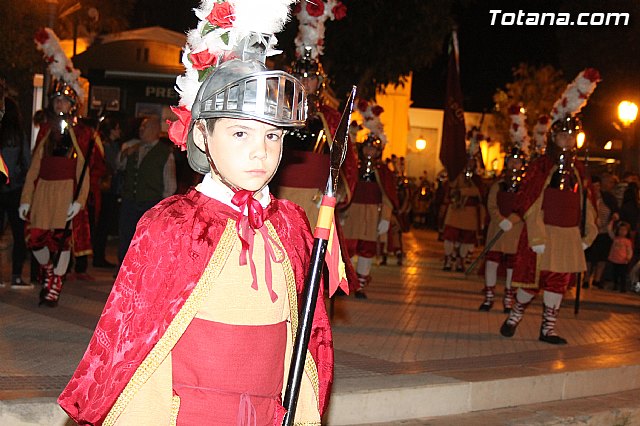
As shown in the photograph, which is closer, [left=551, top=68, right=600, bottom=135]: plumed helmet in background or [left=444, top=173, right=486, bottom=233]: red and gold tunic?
[left=551, top=68, right=600, bottom=135]: plumed helmet in background

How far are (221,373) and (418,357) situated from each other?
5.81 metres

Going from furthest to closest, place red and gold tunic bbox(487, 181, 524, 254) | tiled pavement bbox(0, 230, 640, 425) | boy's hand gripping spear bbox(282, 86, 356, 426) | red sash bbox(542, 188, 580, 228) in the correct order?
red and gold tunic bbox(487, 181, 524, 254) < red sash bbox(542, 188, 580, 228) < tiled pavement bbox(0, 230, 640, 425) < boy's hand gripping spear bbox(282, 86, 356, 426)

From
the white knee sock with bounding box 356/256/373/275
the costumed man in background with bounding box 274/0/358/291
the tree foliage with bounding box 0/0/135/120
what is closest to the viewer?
the costumed man in background with bounding box 274/0/358/291

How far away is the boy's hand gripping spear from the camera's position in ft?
11.4

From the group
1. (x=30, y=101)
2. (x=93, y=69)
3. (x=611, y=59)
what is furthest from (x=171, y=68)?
(x=611, y=59)

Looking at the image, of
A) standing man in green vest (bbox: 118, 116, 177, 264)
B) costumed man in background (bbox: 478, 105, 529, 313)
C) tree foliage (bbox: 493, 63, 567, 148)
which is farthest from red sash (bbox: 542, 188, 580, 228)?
tree foliage (bbox: 493, 63, 567, 148)

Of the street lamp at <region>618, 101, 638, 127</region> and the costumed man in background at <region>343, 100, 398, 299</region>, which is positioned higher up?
the street lamp at <region>618, 101, 638, 127</region>

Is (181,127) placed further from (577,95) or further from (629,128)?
(629,128)

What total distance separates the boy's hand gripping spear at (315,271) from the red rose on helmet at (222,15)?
2.04ft

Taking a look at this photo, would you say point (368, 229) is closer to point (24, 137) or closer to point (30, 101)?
point (24, 137)

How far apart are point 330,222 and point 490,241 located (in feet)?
36.2

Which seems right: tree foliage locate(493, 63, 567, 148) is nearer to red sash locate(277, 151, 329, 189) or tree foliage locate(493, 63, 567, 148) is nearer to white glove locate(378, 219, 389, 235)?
white glove locate(378, 219, 389, 235)

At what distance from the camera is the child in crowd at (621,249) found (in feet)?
58.3

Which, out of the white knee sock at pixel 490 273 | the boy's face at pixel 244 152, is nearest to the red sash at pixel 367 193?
the white knee sock at pixel 490 273
